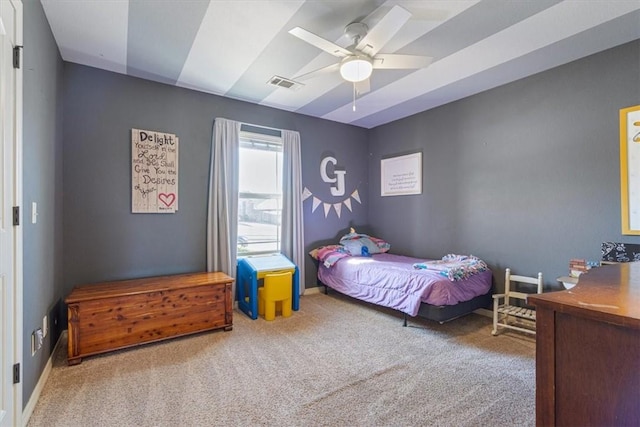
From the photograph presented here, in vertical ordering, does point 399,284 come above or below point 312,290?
above

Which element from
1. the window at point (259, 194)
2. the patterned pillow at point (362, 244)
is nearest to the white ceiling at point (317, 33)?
the window at point (259, 194)

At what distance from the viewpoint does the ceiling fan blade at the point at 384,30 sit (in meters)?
1.84

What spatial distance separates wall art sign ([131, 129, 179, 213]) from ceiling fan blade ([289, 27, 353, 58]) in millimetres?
2029

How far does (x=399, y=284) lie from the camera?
3.15 metres

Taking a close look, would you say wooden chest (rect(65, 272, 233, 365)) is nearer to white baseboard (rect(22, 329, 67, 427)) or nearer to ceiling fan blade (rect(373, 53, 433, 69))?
white baseboard (rect(22, 329, 67, 427))

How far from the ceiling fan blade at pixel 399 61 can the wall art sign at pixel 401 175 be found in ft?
6.73

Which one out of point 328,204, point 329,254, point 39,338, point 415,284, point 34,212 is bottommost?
point 39,338

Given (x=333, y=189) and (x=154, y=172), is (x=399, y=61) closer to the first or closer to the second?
(x=333, y=189)

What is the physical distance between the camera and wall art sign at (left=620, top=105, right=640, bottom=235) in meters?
2.50

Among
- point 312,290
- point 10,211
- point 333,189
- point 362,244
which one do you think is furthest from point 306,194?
point 10,211

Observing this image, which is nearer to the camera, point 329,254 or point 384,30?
point 384,30

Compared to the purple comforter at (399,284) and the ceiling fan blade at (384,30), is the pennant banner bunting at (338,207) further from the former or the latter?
the ceiling fan blade at (384,30)

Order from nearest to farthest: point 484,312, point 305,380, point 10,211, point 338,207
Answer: point 10,211, point 305,380, point 484,312, point 338,207

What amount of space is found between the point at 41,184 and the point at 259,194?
2.32 m
